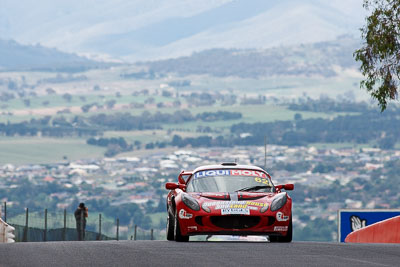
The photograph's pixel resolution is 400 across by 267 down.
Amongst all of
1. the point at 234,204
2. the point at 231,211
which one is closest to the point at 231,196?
the point at 234,204

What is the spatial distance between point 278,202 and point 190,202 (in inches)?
57.4

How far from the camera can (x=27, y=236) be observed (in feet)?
110

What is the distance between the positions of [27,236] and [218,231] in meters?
15.3

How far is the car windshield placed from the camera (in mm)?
20188

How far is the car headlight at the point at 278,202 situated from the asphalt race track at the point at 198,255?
132 cm

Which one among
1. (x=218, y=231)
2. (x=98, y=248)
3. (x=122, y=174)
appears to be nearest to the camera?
(x=98, y=248)

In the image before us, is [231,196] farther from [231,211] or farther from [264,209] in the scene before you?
[264,209]

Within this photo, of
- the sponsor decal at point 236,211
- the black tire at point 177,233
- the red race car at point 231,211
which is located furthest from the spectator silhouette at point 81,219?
the sponsor decal at point 236,211

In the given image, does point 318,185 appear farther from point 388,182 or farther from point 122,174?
point 122,174

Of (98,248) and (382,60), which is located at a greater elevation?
(382,60)

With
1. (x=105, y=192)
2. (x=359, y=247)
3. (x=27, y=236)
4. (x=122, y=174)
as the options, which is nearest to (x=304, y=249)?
(x=359, y=247)

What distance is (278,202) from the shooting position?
768 inches

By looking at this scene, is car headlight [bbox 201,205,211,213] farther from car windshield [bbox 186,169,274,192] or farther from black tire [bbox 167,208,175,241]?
black tire [bbox 167,208,175,241]

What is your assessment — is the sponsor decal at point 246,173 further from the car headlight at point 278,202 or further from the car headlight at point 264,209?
the car headlight at point 264,209
